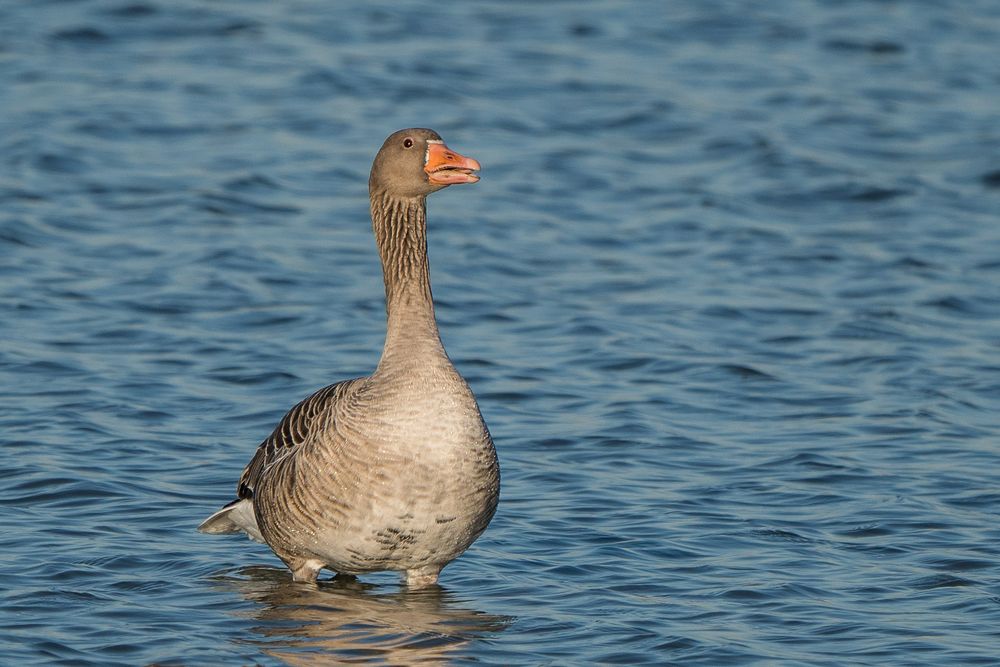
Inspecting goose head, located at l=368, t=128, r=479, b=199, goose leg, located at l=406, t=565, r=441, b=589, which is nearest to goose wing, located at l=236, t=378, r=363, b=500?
goose leg, located at l=406, t=565, r=441, b=589

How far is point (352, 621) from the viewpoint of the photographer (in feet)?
29.2

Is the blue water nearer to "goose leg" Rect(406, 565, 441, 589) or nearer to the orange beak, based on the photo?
"goose leg" Rect(406, 565, 441, 589)

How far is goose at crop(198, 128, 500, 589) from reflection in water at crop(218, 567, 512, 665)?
0.17 m

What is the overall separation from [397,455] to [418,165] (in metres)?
1.80

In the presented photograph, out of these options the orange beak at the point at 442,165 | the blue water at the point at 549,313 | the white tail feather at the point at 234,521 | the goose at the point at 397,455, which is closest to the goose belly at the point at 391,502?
the goose at the point at 397,455

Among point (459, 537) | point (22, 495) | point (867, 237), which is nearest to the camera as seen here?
point (459, 537)

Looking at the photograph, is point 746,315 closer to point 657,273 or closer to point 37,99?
point 657,273

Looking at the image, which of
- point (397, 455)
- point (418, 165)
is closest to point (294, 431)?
point (397, 455)

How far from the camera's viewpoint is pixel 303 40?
2438cm

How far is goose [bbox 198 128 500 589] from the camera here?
8.43m

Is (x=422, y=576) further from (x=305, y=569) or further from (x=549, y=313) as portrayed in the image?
(x=549, y=313)

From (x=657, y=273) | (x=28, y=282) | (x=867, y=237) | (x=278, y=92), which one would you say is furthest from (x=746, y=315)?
(x=278, y=92)

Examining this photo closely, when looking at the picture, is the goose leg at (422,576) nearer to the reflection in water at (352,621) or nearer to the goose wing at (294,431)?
the reflection in water at (352,621)

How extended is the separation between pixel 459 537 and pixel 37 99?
1441cm
